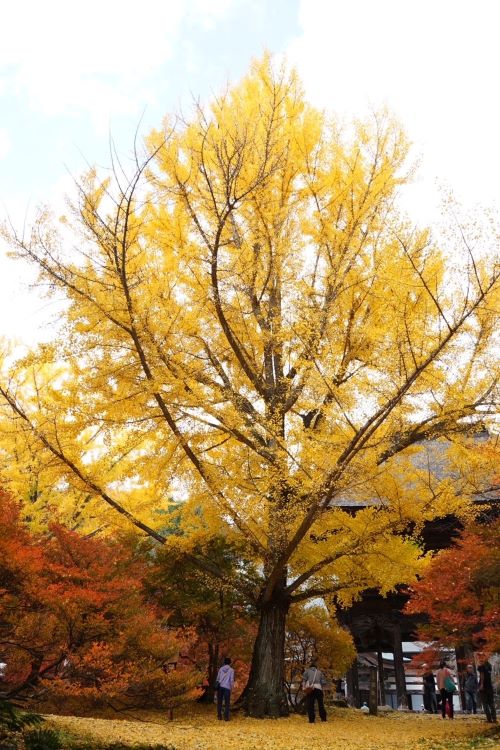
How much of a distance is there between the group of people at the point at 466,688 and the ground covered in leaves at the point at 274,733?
20.5 inches

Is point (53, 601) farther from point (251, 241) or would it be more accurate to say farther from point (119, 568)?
point (251, 241)

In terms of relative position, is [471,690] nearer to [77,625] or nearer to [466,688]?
[466,688]

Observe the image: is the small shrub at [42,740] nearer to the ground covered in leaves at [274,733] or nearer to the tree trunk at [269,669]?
the ground covered in leaves at [274,733]

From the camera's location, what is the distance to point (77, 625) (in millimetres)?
7691

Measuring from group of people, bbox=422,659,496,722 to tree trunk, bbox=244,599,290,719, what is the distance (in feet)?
9.27

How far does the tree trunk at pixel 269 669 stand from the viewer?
9.12 m

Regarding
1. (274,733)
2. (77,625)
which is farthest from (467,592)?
(77,625)

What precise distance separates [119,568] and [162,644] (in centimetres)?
118

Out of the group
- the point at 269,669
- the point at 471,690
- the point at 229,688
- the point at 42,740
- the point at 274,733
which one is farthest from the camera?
the point at 471,690

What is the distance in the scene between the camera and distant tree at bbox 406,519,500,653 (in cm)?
730

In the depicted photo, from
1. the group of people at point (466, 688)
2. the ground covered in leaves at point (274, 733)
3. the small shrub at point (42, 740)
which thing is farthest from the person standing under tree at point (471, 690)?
the small shrub at point (42, 740)

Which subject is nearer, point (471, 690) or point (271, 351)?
point (271, 351)

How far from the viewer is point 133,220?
795cm

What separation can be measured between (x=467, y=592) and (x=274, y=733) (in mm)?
3010
